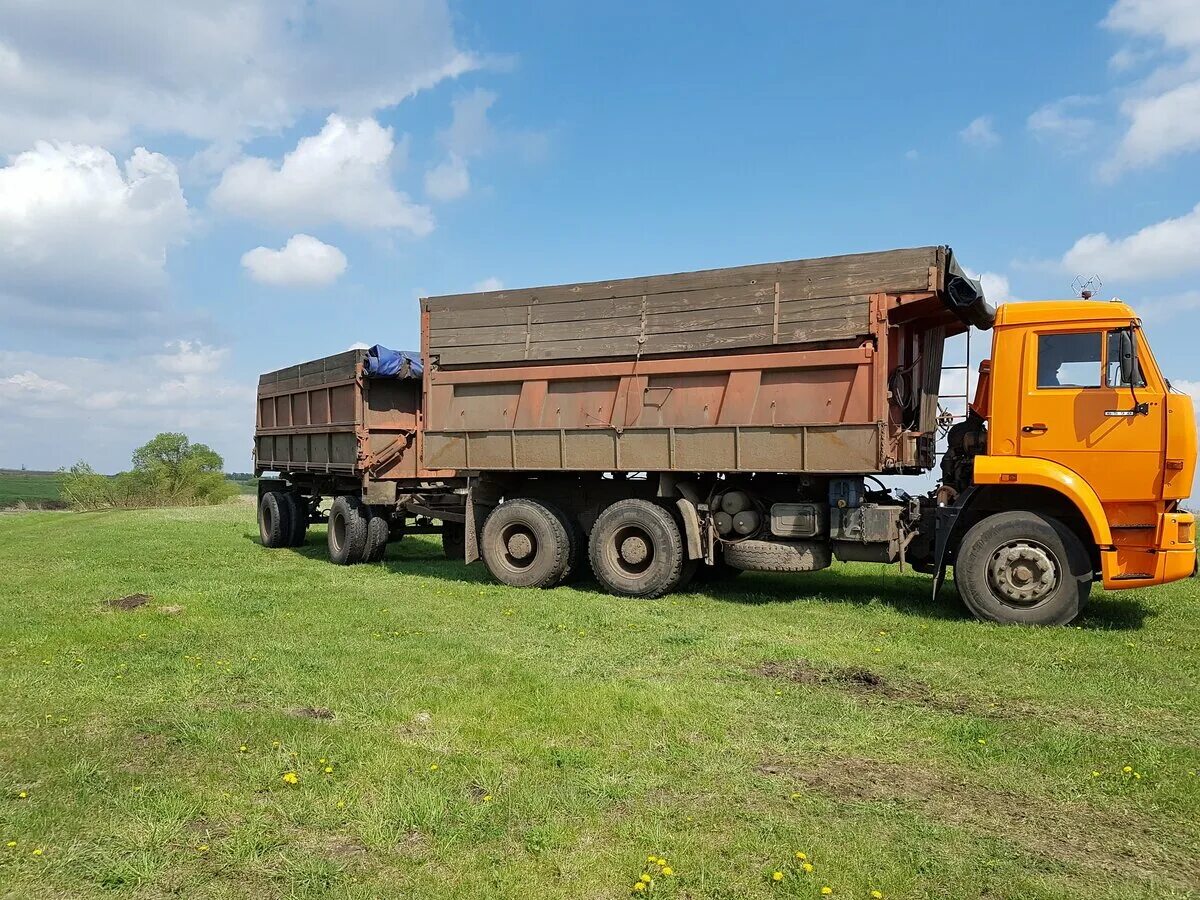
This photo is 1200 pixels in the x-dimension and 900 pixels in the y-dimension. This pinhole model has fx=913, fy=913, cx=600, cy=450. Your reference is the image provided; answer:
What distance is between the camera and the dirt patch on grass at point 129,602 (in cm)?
941

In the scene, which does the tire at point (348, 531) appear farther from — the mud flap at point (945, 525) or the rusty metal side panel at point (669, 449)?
the mud flap at point (945, 525)

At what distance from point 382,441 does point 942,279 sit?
8458mm

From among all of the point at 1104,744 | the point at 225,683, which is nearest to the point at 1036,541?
the point at 1104,744

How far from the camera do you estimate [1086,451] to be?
27.2 ft

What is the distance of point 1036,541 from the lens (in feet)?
27.4

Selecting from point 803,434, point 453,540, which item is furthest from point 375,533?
point 803,434

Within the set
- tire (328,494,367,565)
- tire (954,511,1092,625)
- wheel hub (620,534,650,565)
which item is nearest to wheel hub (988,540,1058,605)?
tire (954,511,1092,625)

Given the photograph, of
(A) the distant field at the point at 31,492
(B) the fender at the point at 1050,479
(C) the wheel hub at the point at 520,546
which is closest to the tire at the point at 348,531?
(C) the wheel hub at the point at 520,546

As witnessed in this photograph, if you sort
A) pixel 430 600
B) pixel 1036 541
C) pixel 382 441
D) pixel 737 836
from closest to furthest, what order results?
pixel 737 836
pixel 1036 541
pixel 430 600
pixel 382 441

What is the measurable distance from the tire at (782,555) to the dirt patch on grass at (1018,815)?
4.82 meters

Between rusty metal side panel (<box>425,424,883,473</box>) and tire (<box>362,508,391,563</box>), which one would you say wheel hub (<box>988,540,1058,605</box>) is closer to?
rusty metal side panel (<box>425,424,883,473</box>)

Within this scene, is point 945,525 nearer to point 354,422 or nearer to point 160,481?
point 354,422

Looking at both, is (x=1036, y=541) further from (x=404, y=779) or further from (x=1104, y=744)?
(x=404, y=779)

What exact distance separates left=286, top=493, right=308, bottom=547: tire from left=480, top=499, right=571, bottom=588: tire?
6.91m
